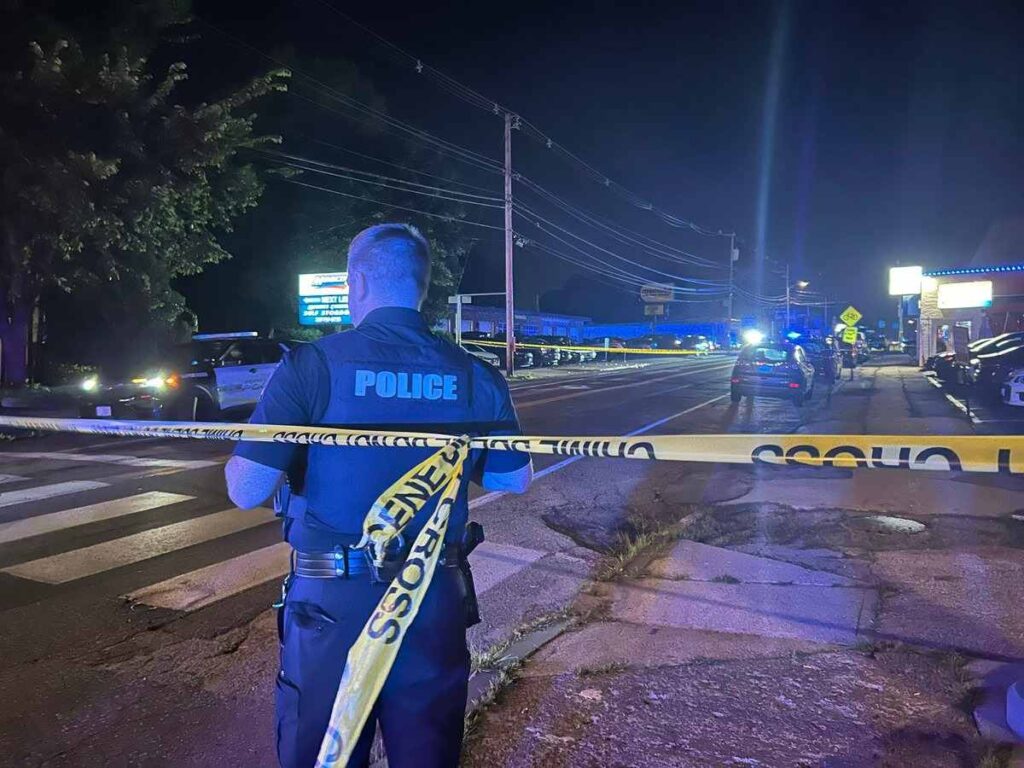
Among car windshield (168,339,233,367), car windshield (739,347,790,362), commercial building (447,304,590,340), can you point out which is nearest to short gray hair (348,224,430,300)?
car windshield (168,339,233,367)

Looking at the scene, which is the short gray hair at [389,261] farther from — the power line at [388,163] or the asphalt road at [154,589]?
the power line at [388,163]

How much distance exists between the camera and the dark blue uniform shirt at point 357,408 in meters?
1.96

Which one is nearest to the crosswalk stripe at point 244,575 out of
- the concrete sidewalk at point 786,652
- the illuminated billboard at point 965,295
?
the concrete sidewalk at point 786,652

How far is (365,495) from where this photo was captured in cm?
196

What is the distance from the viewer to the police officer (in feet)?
6.21

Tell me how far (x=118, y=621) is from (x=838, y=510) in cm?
611

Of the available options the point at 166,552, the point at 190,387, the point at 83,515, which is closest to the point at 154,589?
the point at 166,552

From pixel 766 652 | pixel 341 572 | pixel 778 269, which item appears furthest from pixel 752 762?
pixel 778 269

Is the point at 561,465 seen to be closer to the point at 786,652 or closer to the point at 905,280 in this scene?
the point at 786,652

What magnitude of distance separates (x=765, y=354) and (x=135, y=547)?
15.1 meters

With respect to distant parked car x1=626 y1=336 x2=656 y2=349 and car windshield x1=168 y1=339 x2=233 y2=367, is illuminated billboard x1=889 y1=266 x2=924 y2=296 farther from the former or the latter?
car windshield x1=168 y1=339 x2=233 y2=367

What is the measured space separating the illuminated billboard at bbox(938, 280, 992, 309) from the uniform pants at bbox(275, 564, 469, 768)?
127 ft

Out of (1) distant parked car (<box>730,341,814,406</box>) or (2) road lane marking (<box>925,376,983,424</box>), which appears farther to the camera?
(1) distant parked car (<box>730,341,814,406</box>)

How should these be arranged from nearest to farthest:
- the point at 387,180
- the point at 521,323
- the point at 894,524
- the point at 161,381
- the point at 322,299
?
the point at 894,524 < the point at 161,381 < the point at 322,299 < the point at 387,180 < the point at 521,323
